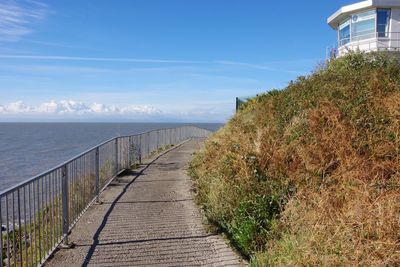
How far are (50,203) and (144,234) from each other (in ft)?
5.16

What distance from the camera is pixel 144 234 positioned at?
674 cm

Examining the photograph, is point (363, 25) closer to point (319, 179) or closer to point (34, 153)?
point (319, 179)

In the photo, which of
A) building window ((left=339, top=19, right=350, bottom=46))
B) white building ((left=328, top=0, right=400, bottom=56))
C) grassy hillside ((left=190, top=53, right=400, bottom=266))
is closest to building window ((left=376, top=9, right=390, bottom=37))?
white building ((left=328, top=0, right=400, bottom=56))

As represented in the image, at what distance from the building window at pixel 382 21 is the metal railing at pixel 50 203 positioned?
1898 centimetres

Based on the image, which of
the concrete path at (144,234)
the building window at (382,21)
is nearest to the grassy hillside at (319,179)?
the concrete path at (144,234)

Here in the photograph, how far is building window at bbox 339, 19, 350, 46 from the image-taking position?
27.1m

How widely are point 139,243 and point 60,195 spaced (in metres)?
1.38

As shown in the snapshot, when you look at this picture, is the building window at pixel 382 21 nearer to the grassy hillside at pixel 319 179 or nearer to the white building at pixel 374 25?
the white building at pixel 374 25

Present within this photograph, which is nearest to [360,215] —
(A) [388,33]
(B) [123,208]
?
(B) [123,208]

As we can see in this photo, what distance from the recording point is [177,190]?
10.3 metres

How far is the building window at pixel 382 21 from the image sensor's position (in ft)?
80.7

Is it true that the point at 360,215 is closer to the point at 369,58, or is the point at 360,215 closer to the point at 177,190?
the point at 177,190

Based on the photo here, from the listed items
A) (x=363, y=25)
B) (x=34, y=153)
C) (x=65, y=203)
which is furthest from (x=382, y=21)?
(x=34, y=153)

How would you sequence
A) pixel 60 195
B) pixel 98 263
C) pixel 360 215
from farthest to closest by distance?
pixel 60 195
pixel 98 263
pixel 360 215
